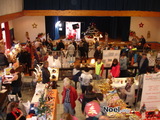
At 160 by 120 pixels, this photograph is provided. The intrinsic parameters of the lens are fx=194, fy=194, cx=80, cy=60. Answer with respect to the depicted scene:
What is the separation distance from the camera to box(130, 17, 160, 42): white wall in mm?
14533

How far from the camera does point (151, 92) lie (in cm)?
475

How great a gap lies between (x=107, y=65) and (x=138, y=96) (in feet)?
8.00

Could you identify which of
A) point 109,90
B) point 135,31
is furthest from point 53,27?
point 109,90

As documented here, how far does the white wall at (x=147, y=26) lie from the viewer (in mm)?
14533

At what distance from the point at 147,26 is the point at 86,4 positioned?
20.3 ft

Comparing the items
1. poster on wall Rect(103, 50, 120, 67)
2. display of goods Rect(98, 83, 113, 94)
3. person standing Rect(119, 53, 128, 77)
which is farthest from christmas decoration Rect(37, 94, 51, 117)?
poster on wall Rect(103, 50, 120, 67)

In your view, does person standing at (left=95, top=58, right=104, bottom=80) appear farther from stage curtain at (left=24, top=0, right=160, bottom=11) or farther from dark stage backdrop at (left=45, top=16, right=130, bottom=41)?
dark stage backdrop at (left=45, top=16, right=130, bottom=41)

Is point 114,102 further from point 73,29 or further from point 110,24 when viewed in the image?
point 110,24

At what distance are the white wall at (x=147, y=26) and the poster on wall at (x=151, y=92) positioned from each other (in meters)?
10.6

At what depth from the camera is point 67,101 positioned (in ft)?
16.5

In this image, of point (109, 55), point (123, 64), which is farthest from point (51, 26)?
point (123, 64)

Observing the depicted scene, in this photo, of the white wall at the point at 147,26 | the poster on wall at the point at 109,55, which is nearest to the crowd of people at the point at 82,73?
the poster on wall at the point at 109,55

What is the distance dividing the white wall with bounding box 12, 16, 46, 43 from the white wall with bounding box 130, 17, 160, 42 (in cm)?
671

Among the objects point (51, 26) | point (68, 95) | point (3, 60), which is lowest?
point (68, 95)
